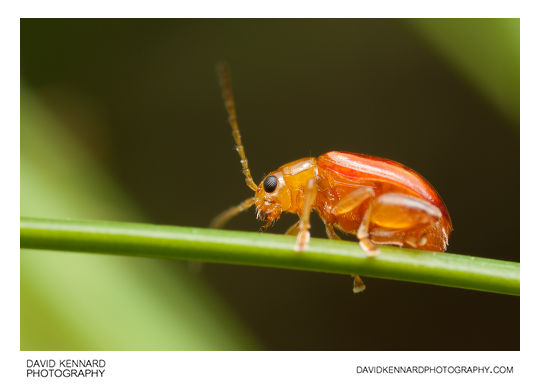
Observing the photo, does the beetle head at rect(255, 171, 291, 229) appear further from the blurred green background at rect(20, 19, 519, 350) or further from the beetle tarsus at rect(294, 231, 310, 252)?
the blurred green background at rect(20, 19, 519, 350)

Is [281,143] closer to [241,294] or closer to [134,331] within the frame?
[241,294]

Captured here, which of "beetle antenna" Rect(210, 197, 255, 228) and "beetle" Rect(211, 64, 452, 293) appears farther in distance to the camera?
"beetle antenna" Rect(210, 197, 255, 228)

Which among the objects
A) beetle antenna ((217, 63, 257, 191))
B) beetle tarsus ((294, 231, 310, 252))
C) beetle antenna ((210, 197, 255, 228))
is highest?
beetle antenna ((217, 63, 257, 191))

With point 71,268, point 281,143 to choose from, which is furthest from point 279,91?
point 71,268

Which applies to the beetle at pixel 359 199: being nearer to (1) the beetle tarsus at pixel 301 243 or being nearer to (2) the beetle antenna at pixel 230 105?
(2) the beetle antenna at pixel 230 105
